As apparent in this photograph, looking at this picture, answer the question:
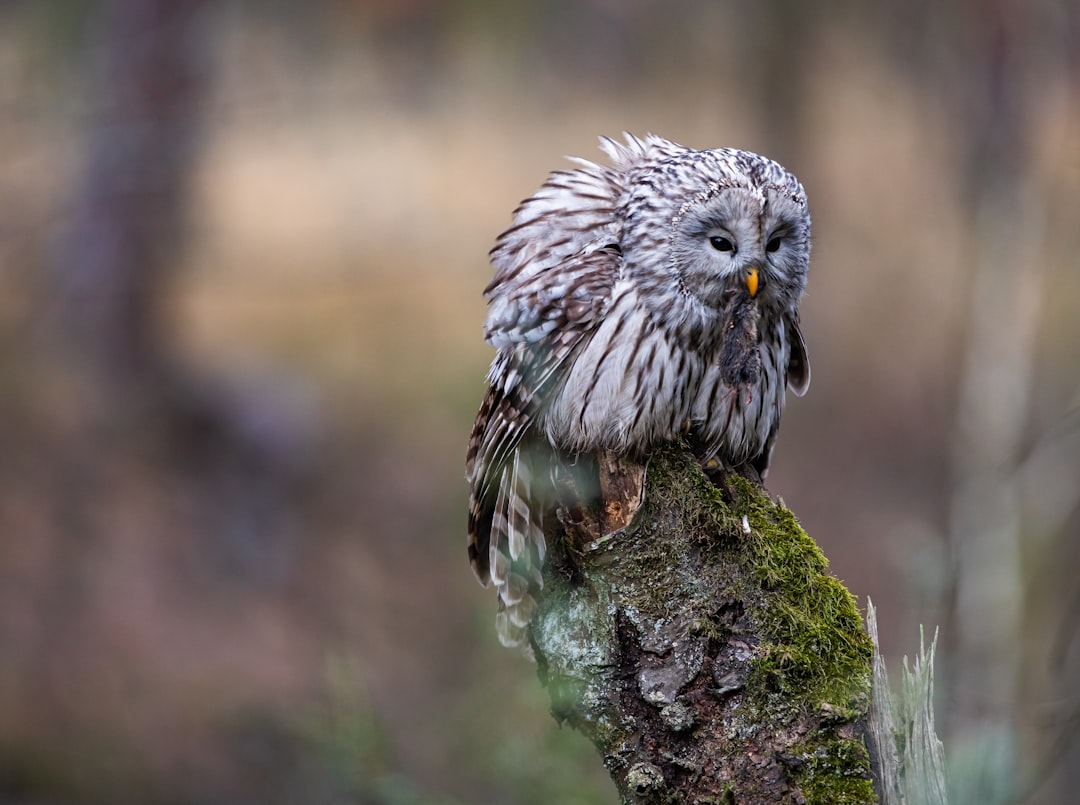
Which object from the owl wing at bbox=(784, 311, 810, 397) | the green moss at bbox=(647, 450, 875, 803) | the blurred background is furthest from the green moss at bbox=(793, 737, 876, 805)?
the blurred background

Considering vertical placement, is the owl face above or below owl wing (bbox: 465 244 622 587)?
above

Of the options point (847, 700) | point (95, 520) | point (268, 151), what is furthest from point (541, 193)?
point (268, 151)

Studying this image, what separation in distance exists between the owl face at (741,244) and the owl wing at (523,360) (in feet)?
0.83

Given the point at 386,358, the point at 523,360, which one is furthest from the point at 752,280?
the point at 386,358

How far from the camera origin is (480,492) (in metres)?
3.57

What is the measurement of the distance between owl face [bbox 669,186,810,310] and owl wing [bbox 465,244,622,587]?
252 millimetres

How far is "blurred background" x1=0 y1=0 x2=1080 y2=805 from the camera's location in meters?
7.71

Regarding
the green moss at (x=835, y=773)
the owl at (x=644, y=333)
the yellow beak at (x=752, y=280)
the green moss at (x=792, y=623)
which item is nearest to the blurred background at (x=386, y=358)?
the owl at (x=644, y=333)

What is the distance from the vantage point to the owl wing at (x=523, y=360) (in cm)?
339

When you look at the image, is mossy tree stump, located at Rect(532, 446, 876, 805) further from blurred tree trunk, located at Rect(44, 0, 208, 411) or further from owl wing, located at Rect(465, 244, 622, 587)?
blurred tree trunk, located at Rect(44, 0, 208, 411)

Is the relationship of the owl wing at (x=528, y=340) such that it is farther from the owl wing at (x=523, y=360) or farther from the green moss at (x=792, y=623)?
the green moss at (x=792, y=623)

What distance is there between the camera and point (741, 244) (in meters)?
3.27

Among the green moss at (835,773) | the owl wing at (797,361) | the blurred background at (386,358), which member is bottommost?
the green moss at (835,773)

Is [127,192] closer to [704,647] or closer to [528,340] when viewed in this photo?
[528,340]
